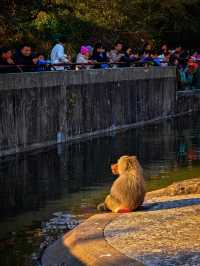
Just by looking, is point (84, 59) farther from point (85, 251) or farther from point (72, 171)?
point (85, 251)

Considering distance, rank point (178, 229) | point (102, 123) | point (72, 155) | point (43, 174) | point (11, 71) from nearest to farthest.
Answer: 1. point (178, 229)
2. point (43, 174)
3. point (72, 155)
4. point (11, 71)
5. point (102, 123)

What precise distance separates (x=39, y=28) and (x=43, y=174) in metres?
17.4

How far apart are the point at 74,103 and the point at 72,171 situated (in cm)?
666

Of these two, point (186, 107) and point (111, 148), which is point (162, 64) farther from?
point (111, 148)

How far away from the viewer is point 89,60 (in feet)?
86.7

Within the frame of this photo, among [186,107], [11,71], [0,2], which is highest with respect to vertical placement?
[0,2]

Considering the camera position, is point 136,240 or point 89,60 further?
point 89,60

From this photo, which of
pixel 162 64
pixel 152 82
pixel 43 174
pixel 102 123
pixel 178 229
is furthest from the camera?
pixel 162 64

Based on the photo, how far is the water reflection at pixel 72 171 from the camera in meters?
13.2

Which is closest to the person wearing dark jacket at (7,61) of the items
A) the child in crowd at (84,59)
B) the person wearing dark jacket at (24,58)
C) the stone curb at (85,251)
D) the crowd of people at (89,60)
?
the crowd of people at (89,60)

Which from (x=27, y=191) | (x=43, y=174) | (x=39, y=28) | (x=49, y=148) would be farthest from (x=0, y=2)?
(x=39, y=28)

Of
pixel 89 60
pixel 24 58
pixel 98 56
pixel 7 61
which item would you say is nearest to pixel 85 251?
pixel 7 61

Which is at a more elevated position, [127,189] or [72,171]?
[127,189]

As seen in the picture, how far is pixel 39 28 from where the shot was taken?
111ft
